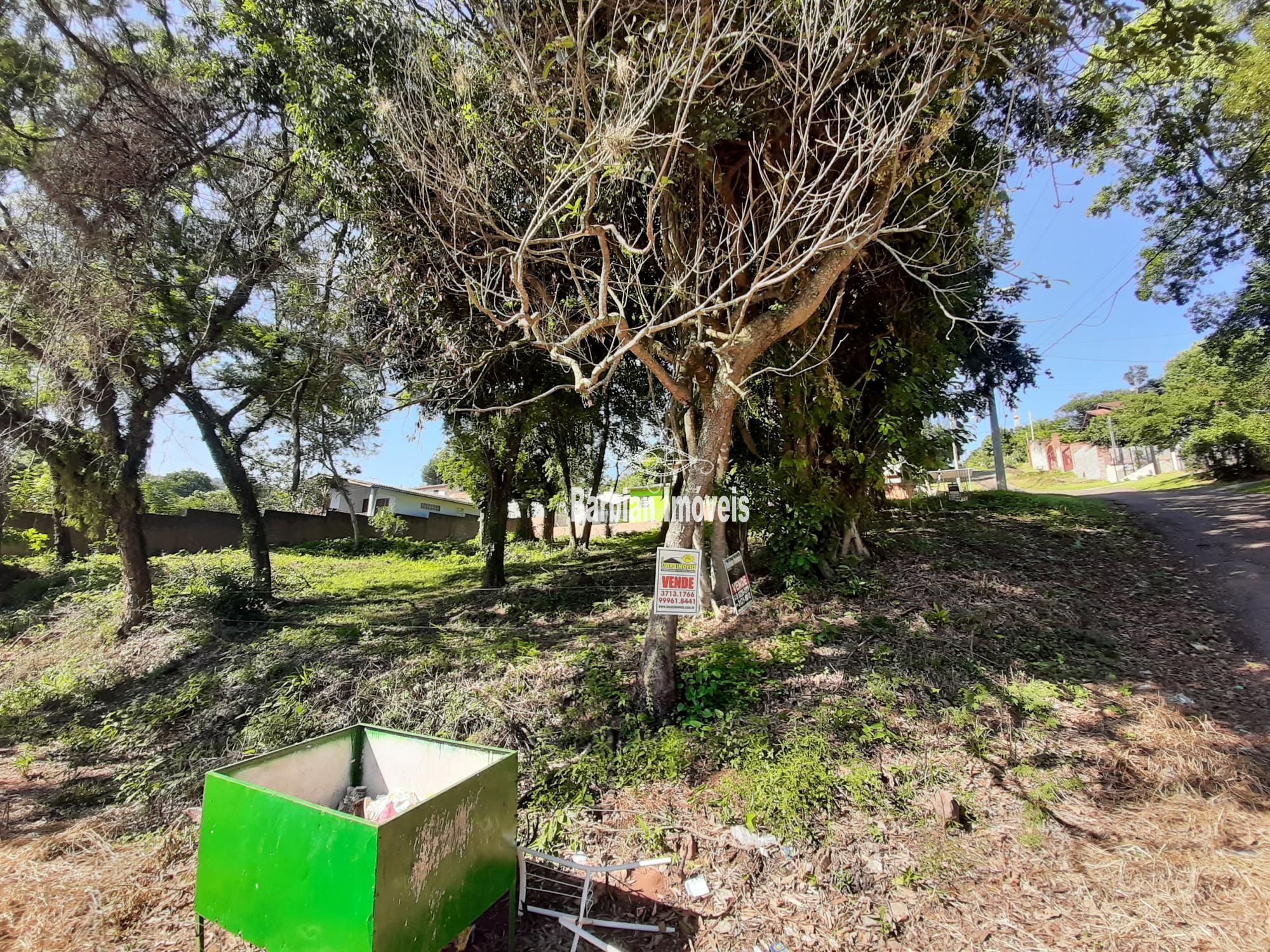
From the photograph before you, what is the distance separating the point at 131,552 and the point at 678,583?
819 cm

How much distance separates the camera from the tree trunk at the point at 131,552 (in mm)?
7926

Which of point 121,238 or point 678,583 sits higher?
point 121,238

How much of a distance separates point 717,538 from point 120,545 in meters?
8.33

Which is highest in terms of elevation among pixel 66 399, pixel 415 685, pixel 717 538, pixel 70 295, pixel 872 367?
pixel 70 295

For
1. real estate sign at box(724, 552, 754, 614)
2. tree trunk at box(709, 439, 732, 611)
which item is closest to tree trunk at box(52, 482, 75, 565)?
tree trunk at box(709, 439, 732, 611)

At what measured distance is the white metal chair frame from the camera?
2.90 m

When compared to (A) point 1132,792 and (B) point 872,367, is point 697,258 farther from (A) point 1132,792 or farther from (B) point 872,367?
(A) point 1132,792

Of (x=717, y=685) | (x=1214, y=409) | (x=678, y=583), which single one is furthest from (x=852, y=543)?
(x=1214, y=409)

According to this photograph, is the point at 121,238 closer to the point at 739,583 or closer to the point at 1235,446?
the point at 739,583

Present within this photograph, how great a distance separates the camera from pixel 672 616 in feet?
15.3

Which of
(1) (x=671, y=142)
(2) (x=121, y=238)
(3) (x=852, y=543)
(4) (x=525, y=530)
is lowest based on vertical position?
(3) (x=852, y=543)

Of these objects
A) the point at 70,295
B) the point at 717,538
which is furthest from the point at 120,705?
the point at 717,538

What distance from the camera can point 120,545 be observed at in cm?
805

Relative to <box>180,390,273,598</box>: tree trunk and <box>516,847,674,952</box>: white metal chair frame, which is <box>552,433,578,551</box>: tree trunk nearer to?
<box>180,390,273,598</box>: tree trunk
